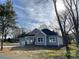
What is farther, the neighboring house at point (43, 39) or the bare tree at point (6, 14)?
the neighboring house at point (43, 39)

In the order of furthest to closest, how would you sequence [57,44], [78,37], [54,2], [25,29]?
[25,29] → [57,44] → [78,37] → [54,2]

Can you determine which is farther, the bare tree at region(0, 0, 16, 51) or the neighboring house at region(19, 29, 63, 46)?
the neighboring house at region(19, 29, 63, 46)

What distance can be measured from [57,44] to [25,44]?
290 inches

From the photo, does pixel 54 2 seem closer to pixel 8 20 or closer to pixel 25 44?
pixel 8 20

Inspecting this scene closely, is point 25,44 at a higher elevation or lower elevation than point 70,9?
lower

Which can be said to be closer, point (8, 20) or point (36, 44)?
point (8, 20)

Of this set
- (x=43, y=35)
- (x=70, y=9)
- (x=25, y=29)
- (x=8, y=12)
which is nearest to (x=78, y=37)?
(x=70, y=9)

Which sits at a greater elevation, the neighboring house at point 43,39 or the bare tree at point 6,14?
the bare tree at point 6,14

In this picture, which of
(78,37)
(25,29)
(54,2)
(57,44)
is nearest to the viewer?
(54,2)

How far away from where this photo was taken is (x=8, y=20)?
42.7 meters

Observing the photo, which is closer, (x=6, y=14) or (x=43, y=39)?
(x=6, y=14)

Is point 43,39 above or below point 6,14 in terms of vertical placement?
below

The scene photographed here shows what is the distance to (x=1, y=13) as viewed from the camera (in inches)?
1617

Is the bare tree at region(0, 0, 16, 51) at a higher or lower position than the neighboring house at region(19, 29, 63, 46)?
higher
